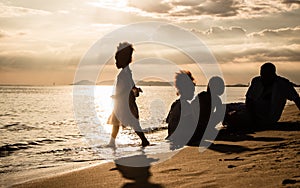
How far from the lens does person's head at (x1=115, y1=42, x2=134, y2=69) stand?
8305 millimetres

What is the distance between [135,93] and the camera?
336 inches

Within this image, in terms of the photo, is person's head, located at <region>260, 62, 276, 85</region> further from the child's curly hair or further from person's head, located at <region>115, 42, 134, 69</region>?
person's head, located at <region>115, 42, 134, 69</region>

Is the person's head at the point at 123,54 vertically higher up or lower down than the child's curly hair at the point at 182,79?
higher up

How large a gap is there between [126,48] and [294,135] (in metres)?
3.85

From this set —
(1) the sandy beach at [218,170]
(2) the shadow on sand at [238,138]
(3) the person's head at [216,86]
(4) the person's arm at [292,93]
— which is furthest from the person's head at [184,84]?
(4) the person's arm at [292,93]

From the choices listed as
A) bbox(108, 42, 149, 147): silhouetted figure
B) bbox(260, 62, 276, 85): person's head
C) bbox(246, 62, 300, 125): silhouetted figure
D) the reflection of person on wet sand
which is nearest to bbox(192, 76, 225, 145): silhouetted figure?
the reflection of person on wet sand

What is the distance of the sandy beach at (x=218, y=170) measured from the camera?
4039 millimetres

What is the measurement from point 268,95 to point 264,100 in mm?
147

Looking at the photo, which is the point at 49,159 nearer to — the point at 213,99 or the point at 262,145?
the point at 213,99

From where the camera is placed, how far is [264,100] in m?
8.84

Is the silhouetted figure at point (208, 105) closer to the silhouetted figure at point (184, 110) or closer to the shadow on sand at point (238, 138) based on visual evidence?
the silhouetted figure at point (184, 110)

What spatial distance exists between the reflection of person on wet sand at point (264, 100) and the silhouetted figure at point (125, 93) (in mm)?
2345

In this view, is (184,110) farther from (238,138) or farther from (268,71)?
(268,71)

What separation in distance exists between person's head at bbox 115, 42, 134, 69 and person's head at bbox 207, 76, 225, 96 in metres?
1.93
